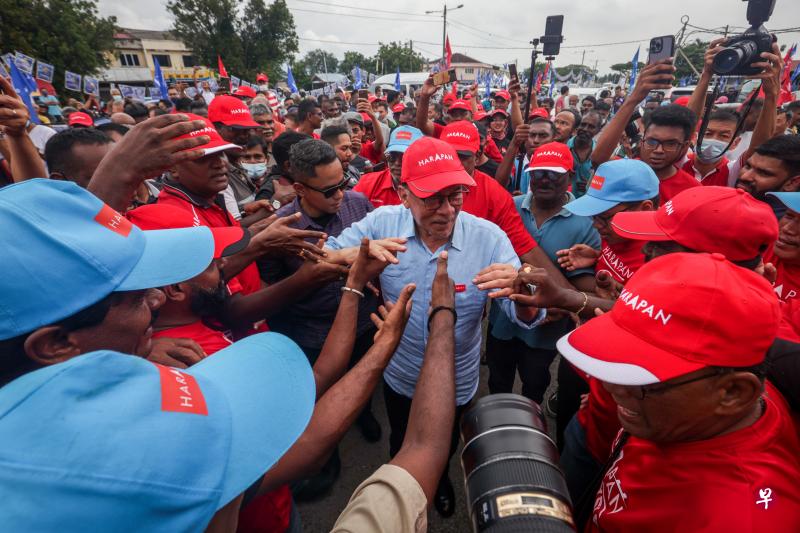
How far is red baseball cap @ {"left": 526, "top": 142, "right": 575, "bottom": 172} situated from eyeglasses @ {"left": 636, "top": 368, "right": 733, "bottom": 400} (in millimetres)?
2184

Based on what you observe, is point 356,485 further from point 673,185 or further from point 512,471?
point 673,185

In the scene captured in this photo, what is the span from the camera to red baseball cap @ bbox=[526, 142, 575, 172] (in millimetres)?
2965

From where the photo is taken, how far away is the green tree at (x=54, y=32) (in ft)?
68.5

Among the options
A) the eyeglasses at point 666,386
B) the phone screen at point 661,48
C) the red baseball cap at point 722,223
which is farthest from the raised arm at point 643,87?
the eyeglasses at point 666,386

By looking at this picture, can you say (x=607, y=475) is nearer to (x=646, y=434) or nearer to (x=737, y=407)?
(x=646, y=434)

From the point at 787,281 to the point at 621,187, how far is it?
38.8 inches

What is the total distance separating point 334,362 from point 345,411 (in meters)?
0.39

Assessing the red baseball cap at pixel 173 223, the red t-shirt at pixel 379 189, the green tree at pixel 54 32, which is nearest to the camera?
the red baseball cap at pixel 173 223

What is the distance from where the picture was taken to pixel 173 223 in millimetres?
1915

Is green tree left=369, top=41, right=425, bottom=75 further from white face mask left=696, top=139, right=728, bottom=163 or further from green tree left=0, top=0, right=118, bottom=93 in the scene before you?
white face mask left=696, top=139, right=728, bottom=163

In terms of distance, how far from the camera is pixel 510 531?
36.4 inches

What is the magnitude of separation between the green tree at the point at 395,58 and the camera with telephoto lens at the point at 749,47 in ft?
177

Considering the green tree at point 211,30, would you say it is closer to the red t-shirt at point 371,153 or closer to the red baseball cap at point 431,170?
the red t-shirt at point 371,153

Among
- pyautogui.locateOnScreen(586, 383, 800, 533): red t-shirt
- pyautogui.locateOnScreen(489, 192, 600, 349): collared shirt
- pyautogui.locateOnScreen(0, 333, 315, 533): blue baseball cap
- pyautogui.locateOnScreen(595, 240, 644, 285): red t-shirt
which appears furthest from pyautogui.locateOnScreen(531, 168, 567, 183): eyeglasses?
pyautogui.locateOnScreen(0, 333, 315, 533): blue baseball cap
